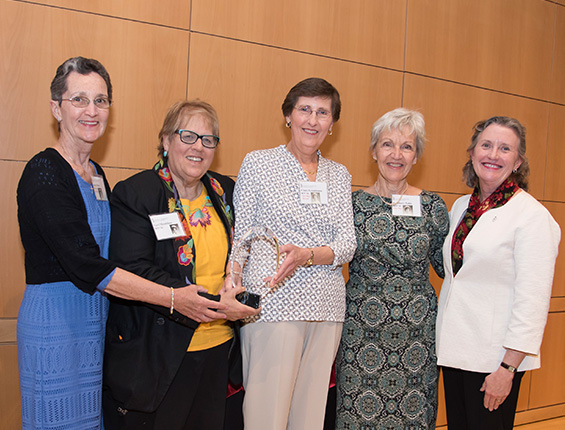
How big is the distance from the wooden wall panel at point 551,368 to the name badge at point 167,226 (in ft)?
12.9

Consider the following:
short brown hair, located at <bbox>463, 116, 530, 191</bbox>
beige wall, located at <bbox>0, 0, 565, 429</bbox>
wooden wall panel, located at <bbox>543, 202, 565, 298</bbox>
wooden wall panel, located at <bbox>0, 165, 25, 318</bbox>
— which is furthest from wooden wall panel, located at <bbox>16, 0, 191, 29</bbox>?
wooden wall panel, located at <bbox>543, 202, 565, 298</bbox>

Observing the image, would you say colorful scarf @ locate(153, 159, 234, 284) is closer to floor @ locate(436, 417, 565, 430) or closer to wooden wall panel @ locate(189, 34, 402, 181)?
wooden wall panel @ locate(189, 34, 402, 181)

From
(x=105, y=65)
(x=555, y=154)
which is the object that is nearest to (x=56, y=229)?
(x=105, y=65)

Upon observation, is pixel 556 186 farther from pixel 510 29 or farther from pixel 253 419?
pixel 253 419

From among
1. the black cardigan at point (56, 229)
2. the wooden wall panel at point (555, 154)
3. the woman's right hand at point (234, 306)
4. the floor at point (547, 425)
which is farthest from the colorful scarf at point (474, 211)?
the floor at point (547, 425)

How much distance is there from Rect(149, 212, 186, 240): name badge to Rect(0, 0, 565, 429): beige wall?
1.20m

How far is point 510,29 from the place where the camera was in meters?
4.25

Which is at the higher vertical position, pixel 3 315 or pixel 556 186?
pixel 556 186

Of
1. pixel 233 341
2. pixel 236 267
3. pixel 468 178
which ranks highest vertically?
pixel 468 178

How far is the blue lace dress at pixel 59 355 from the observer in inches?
72.4

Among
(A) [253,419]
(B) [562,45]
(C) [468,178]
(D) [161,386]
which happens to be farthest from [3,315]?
(B) [562,45]

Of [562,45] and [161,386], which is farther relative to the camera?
[562,45]

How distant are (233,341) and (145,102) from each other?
64.2 inches

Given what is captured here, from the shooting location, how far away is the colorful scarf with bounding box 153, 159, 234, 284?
1.94 meters
